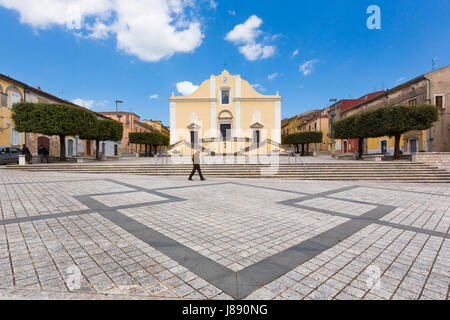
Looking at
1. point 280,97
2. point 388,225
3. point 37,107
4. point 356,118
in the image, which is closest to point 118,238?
point 388,225

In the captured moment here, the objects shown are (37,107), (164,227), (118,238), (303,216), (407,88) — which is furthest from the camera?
(407,88)

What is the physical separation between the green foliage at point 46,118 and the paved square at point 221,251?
12776 millimetres

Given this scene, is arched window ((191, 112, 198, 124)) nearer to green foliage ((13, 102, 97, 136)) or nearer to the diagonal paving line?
green foliage ((13, 102, 97, 136))

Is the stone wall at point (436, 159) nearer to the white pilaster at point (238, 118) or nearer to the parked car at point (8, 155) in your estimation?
the white pilaster at point (238, 118)

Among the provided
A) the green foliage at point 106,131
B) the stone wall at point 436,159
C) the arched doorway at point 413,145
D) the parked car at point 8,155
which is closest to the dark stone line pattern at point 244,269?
the stone wall at point 436,159

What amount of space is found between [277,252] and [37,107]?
19.1 meters

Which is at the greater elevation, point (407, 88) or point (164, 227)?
point (407, 88)

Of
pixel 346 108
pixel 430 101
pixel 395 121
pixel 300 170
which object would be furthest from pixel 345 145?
pixel 300 170

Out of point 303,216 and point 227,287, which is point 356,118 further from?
point 227,287

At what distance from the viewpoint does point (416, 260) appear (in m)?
2.62

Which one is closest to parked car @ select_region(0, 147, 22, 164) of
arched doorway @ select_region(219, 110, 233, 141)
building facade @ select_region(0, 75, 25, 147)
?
building facade @ select_region(0, 75, 25, 147)

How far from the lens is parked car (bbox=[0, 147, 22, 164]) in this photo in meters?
15.5

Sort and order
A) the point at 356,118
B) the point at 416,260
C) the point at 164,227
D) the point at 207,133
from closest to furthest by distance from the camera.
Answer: the point at 416,260
the point at 164,227
the point at 356,118
the point at 207,133

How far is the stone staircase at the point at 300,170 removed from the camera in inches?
425
